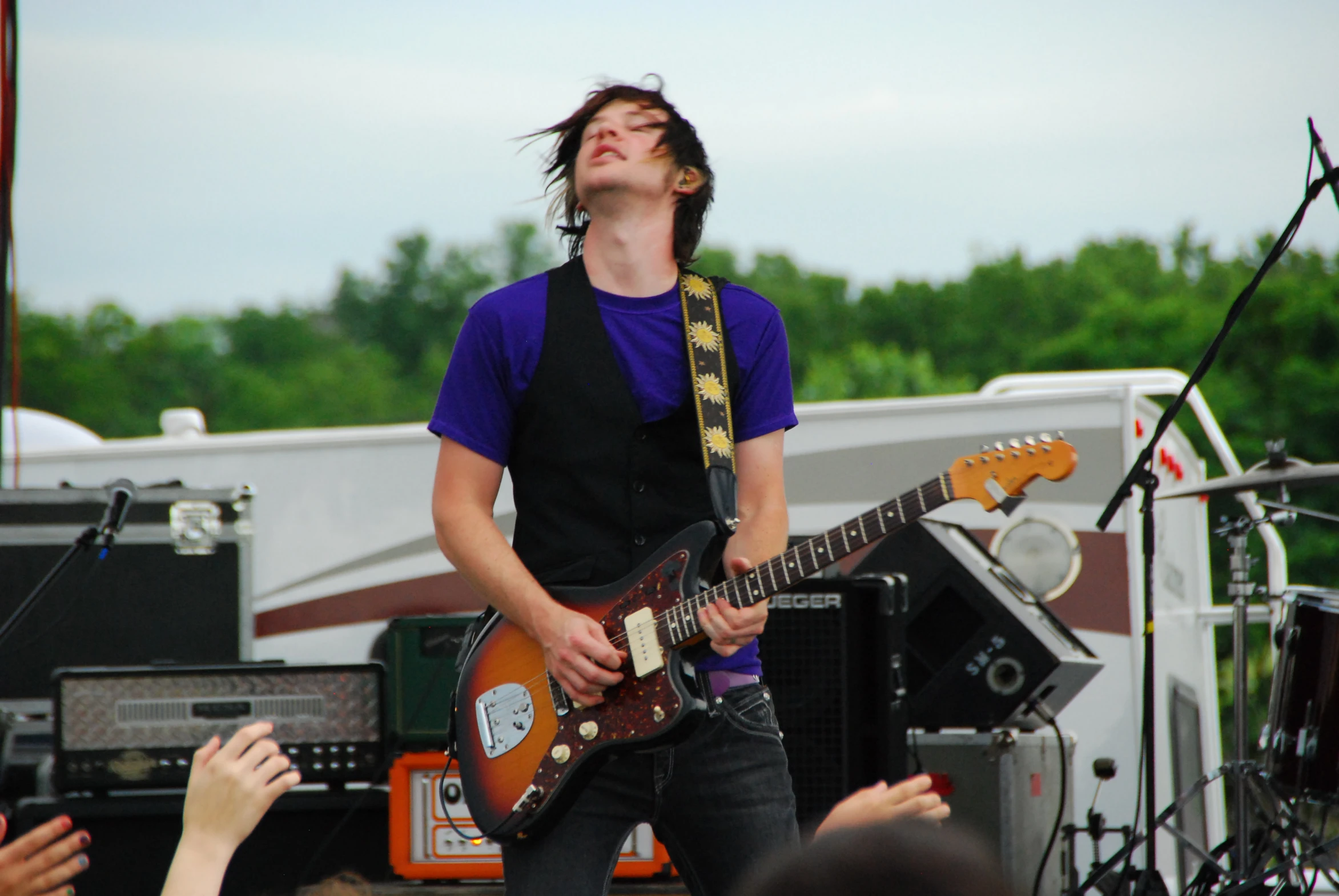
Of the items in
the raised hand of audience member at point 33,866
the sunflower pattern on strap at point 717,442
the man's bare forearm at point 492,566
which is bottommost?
the raised hand of audience member at point 33,866

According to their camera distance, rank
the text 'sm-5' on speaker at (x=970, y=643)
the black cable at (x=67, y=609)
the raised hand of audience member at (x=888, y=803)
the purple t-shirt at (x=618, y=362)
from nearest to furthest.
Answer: the raised hand of audience member at (x=888, y=803)
the purple t-shirt at (x=618, y=362)
the text 'sm-5' on speaker at (x=970, y=643)
the black cable at (x=67, y=609)

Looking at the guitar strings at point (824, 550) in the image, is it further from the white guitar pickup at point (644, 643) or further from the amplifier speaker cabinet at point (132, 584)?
the amplifier speaker cabinet at point (132, 584)

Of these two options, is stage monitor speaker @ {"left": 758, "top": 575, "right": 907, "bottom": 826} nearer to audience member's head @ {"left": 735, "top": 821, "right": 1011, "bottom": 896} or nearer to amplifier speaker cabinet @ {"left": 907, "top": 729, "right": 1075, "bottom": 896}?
amplifier speaker cabinet @ {"left": 907, "top": 729, "right": 1075, "bottom": 896}

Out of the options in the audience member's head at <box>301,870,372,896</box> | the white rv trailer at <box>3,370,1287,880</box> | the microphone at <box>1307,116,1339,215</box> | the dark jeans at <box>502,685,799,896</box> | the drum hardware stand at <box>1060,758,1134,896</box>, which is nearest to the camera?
the dark jeans at <box>502,685,799,896</box>

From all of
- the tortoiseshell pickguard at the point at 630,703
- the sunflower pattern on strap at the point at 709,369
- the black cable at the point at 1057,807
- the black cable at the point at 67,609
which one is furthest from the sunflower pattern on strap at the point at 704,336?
the black cable at the point at 67,609

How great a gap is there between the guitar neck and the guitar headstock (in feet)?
0.17

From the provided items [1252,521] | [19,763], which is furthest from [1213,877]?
[19,763]

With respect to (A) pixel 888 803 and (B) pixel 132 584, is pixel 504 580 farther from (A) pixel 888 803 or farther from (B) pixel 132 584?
(B) pixel 132 584

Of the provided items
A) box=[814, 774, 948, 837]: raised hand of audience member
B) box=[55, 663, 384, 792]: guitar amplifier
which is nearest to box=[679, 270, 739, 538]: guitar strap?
box=[814, 774, 948, 837]: raised hand of audience member

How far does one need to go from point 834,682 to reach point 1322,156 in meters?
2.06

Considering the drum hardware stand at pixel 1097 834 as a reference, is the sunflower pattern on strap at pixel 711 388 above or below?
above

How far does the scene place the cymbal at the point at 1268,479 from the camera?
4266 mm

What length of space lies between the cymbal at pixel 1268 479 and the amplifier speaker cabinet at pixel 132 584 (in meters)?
3.42

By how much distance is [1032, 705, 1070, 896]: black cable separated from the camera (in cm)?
458
